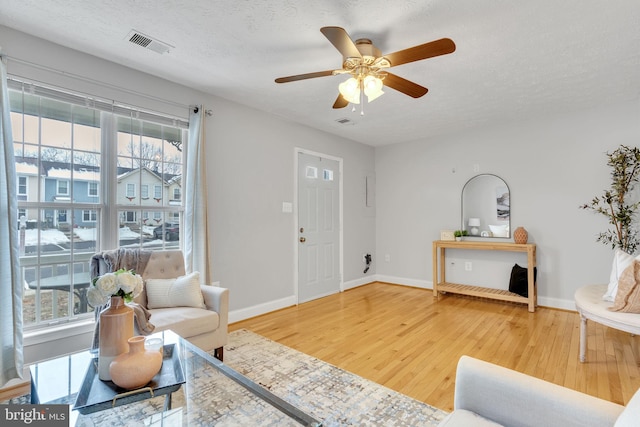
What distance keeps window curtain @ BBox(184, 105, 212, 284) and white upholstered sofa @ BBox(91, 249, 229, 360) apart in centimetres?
31

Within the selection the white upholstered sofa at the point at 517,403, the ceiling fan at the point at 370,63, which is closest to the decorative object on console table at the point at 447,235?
the ceiling fan at the point at 370,63

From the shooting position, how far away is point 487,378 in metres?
1.24

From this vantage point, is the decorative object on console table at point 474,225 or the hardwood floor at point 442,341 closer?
the hardwood floor at point 442,341

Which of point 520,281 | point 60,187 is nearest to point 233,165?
point 60,187

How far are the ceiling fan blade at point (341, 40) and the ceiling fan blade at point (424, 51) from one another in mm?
260

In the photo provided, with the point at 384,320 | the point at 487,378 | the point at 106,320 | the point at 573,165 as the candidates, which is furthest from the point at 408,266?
the point at 106,320

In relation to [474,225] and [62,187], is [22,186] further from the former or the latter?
[474,225]

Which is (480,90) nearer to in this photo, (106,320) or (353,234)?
(353,234)

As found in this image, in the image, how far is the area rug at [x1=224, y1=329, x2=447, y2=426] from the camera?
6.00ft

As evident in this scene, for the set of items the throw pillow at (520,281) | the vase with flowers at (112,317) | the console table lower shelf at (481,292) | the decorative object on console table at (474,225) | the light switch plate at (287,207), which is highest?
the light switch plate at (287,207)

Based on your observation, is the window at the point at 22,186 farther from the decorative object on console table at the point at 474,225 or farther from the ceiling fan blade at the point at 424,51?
the decorative object on console table at the point at 474,225

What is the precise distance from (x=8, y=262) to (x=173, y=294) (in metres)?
1.05

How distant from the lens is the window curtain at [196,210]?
3.04 m

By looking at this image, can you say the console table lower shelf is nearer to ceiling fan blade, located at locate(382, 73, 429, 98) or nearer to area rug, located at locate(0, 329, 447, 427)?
area rug, located at locate(0, 329, 447, 427)
